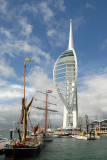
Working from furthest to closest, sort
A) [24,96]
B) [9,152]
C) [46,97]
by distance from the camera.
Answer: [46,97] < [24,96] < [9,152]

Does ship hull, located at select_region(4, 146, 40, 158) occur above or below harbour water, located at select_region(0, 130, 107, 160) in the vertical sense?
above

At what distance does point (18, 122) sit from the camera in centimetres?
3428

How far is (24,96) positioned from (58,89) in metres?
83.9

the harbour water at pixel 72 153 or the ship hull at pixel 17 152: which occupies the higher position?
the ship hull at pixel 17 152

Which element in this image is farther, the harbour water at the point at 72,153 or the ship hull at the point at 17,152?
the harbour water at the point at 72,153

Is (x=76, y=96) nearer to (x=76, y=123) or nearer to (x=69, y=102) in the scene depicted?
(x=69, y=102)

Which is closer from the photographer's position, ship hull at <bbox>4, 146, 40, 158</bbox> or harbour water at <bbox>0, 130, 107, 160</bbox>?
ship hull at <bbox>4, 146, 40, 158</bbox>

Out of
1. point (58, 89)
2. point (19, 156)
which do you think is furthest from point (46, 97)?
point (19, 156)

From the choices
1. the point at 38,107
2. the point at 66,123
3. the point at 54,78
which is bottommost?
the point at 66,123

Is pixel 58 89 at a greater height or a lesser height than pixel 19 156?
greater

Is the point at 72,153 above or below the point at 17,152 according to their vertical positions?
below

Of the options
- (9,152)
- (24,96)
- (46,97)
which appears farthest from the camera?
(46,97)

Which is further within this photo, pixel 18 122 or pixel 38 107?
pixel 38 107

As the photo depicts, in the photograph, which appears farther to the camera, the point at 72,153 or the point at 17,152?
the point at 72,153
